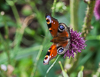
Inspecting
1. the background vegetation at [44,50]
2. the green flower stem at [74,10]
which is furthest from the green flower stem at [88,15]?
the green flower stem at [74,10]

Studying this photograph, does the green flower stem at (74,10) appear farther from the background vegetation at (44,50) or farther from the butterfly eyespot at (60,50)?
the butterfly eyespot at (60,50)

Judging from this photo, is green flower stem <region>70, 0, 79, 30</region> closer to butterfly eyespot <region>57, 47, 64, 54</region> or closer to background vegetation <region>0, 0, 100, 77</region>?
background vegetation <region>0, 0, 100, 77</region>

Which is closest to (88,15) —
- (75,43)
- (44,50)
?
(75,43)

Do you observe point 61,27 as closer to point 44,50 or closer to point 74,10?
point 74,10

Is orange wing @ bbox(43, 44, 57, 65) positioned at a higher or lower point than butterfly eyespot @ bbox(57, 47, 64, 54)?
lower

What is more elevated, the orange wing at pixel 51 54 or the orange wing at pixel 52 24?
the orange wing at pixel 52 24

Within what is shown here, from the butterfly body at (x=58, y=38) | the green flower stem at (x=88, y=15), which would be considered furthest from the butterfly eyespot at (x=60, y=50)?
the green flower stem at (x=88, y=15)

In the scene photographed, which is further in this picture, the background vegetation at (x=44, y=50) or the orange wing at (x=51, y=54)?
the background vegetation at (x=44, y=50)

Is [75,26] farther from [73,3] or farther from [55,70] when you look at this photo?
[55,70]

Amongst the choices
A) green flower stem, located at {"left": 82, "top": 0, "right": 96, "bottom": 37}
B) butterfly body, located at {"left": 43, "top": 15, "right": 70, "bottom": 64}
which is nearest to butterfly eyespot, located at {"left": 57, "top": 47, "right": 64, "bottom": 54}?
butterfly body, located at {"left": 43, "top": 15, "right": 70, "bottom": 64}

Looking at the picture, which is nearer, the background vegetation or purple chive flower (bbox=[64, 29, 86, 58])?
purple chive flower (bbox=[64, 29, 86, 58])
